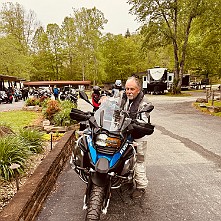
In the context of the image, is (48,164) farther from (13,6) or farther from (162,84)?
(13,6)

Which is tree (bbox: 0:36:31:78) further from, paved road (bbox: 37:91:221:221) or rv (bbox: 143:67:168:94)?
paved road (bbox: 37:91:221:221)

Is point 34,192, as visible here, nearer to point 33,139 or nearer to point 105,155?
point 105,155

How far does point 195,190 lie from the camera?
155 inches

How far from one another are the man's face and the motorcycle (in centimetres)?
62

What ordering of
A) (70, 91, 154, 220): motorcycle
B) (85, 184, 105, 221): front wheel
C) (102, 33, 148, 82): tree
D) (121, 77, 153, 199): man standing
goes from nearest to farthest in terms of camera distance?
(85, 184, 105, 221): front wheel < (70, 91, 154, 220): motorcycle < (121, 77, 153, 199): man standing < (102, 33, 148, 82): tree

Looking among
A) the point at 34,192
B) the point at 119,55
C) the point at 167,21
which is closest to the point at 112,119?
the point at 34,192

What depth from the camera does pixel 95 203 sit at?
264 centimetres

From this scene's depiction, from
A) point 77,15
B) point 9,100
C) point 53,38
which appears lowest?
point 9,100

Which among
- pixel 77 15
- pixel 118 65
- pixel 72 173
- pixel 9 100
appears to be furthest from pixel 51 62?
pixel 72 173

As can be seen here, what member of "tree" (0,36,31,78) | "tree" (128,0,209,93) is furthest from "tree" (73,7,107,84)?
"tree" (128,0,209,93)

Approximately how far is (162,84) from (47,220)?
94.6 feet

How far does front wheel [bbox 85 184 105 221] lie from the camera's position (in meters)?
2.58

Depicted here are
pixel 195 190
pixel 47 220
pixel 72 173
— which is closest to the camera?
pixel 47 220

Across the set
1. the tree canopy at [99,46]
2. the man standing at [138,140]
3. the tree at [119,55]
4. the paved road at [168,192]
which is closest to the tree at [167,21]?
the tree canopy at [99,46]
